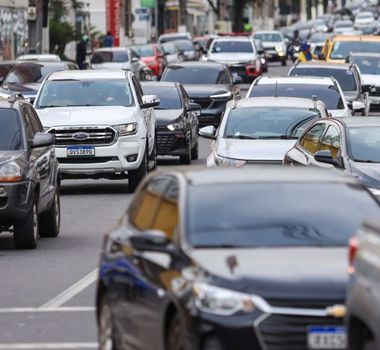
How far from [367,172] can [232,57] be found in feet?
134

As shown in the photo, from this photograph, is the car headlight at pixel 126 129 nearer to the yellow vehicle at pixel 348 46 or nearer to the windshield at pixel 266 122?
the windshield at pixel 266 122

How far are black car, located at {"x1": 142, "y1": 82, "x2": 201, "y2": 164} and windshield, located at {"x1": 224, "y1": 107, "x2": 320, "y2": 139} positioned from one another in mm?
6698

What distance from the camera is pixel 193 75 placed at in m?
40.3

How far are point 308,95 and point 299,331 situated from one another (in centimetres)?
1993

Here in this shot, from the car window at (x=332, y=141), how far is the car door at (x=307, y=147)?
16cm

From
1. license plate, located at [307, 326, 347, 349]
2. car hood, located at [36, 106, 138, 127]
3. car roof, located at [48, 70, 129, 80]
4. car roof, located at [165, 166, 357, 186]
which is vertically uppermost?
car roof, located at [165, 166, 357, 186]

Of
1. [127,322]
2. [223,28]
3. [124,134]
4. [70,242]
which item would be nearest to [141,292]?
[127,322]

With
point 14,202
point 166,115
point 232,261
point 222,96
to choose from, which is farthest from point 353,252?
point 222,96

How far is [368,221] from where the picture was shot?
325 inches

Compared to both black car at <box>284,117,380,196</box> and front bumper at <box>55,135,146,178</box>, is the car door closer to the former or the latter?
black car at <box>284,117,380,196</box>

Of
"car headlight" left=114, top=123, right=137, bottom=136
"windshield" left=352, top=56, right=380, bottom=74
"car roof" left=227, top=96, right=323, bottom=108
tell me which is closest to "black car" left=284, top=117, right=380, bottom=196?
"car roof" left=227, top=96, right=323, bottom=108

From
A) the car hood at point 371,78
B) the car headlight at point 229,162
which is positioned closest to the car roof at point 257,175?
the car headlight at point 229,162

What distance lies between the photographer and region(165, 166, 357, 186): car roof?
1007 cm

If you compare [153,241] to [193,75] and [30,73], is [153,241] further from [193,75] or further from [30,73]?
[193,75]
